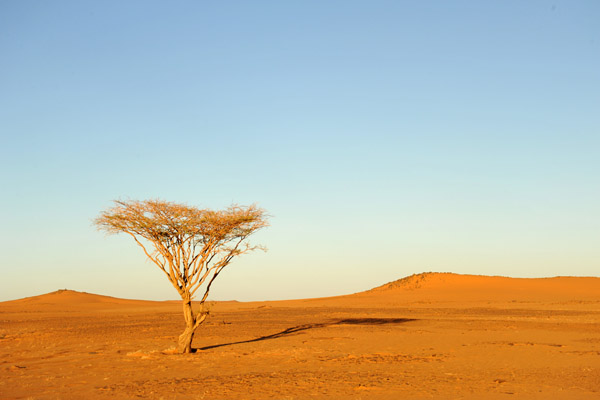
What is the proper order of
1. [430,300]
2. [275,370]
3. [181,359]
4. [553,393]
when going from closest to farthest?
[553,393] < [275,370] < [181,359] < [430,300]

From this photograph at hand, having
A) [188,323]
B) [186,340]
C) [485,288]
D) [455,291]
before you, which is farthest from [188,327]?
[485,288]

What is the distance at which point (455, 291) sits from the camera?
7575 cm

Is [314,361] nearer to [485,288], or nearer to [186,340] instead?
[186,340]

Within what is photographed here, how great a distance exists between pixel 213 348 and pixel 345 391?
10.7 m

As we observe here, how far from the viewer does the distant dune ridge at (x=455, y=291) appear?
68062 millimetres

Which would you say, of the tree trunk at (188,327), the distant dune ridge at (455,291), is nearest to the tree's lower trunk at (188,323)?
the tree trunk at (188,327)

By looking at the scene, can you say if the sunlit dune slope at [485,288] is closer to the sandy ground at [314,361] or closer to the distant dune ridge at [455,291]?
the distant dune ridge at [455,291]

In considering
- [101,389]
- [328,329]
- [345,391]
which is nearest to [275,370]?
[345,391]

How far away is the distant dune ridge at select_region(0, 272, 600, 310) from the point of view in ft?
223

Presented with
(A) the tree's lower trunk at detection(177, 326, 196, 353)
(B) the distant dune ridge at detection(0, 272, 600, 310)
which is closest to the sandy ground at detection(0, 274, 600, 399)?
(A) the tree's lower trunk at detection(177, 326, 196, 353)

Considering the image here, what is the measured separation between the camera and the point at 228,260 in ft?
71.5

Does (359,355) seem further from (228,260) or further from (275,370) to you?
(228,260)

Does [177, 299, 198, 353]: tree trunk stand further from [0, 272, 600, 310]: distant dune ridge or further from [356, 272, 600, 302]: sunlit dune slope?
[356, 272, 600, 302]: sunlit dune slope

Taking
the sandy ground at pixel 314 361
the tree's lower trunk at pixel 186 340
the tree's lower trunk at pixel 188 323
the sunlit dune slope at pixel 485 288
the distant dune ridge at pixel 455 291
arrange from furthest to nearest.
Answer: the distant dune ridge at pixel 455 291, the sunlit dune slope at pixel 485 288, the tree's lower trunk at pixel 186 340, the tree's lower trunk at pixel 188 323, the sandy ground at pixel 314 361
